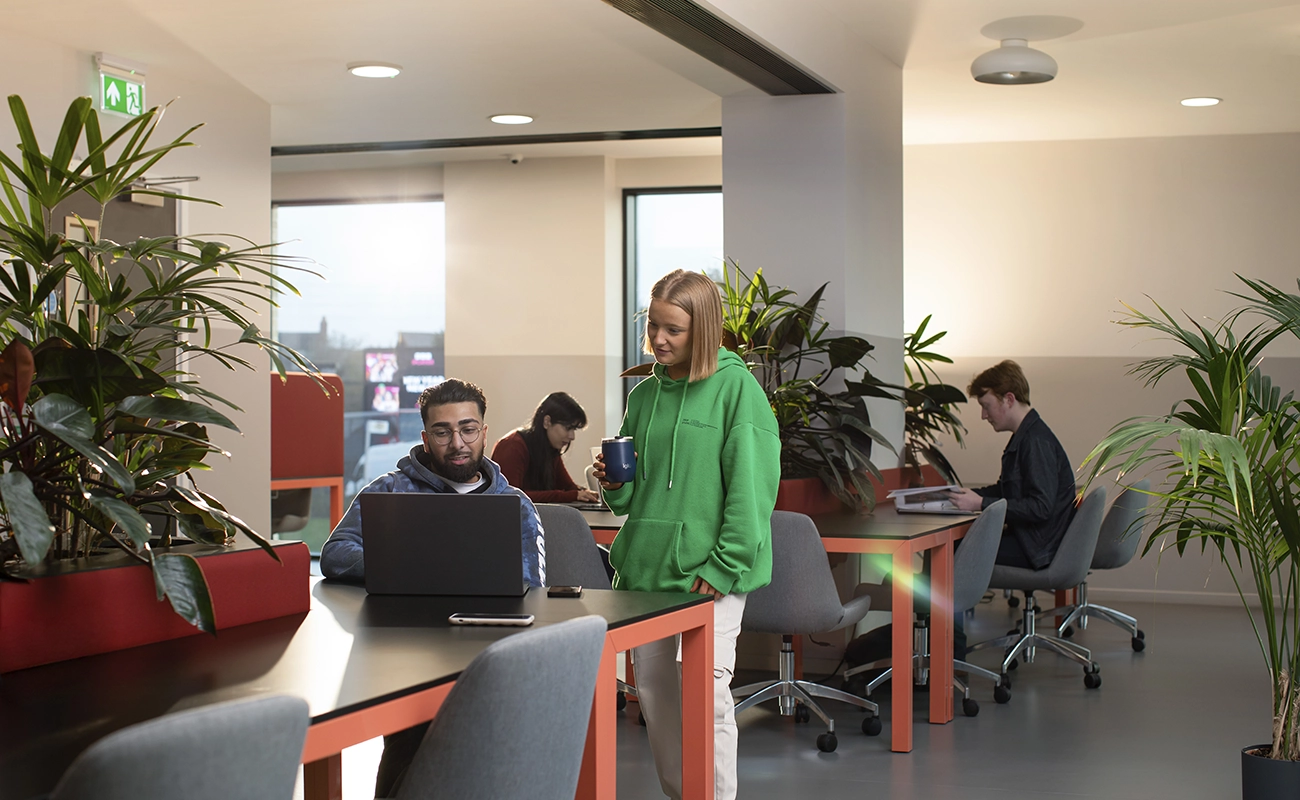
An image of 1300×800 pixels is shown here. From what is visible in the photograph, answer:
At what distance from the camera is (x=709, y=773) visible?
254 cm

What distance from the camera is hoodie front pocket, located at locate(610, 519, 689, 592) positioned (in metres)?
2.82

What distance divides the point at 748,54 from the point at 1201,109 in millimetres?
3529

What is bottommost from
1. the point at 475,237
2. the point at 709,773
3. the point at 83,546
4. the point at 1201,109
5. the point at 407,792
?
the point at 709,773

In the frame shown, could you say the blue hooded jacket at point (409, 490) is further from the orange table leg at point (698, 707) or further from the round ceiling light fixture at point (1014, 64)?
the round ceiling light fixture at point (1014, 64)

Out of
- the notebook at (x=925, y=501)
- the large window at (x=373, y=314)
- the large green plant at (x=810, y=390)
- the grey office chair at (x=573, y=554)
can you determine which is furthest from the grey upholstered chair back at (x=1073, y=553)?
the large window at (x=373, y=314)

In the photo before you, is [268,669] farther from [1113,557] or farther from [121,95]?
[1113,557]

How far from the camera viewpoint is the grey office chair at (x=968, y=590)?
14.9 feet

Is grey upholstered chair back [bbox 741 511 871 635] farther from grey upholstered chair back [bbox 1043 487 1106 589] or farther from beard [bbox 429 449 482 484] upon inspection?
grey upholstered chair back [bbox 1043 487 1106 589]

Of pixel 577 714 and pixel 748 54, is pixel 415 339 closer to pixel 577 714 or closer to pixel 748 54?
pixel 748 54

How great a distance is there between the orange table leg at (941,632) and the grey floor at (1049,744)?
0.09 metres

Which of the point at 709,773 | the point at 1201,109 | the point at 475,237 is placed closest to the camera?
the point at 709,773

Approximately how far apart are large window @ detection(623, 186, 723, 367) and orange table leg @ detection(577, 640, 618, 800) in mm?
6263

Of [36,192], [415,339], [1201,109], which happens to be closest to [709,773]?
[36,192]

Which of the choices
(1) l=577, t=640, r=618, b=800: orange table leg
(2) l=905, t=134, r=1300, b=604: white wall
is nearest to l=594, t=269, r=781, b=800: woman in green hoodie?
(1) l=577, t=640, r=618, b=800: orange table leg
